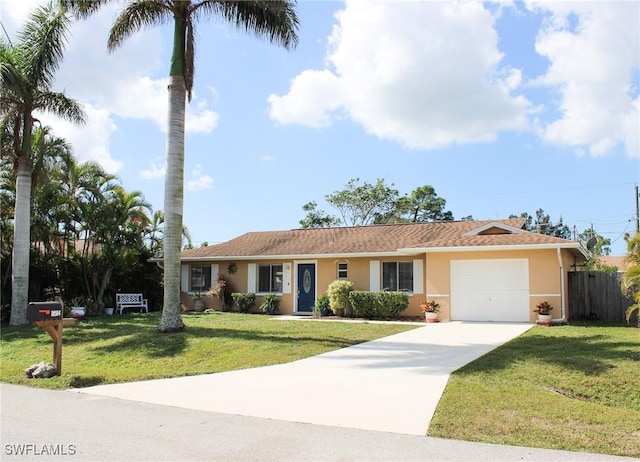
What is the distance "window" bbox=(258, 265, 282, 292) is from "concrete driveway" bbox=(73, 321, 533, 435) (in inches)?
434

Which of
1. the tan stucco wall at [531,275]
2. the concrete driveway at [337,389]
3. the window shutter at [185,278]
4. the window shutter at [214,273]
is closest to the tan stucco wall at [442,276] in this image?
the tan stucco wall at [531,275]

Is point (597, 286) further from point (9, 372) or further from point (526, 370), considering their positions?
point (9, 372)

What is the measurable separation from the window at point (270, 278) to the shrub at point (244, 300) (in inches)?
24.9

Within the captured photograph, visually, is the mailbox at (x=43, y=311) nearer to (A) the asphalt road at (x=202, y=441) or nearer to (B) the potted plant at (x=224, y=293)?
(A) the asphalt road at (x=202, y=441)

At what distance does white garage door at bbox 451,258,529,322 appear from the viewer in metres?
17.2

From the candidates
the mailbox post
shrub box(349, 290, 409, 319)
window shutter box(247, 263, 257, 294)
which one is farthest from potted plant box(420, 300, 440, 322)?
the mailbox post

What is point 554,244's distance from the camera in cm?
1616

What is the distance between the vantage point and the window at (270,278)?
22047mm

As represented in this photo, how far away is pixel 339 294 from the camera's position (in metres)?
19.3

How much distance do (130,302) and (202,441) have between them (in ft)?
62.1

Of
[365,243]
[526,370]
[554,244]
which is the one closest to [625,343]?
[526,370]

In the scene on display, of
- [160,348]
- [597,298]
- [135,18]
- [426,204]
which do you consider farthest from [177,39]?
[426,204]

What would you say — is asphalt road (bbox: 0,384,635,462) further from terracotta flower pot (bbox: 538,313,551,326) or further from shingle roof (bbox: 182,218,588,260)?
shingle roof (bbox: 182,218,588,260)

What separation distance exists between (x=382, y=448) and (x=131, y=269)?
67.2ft
